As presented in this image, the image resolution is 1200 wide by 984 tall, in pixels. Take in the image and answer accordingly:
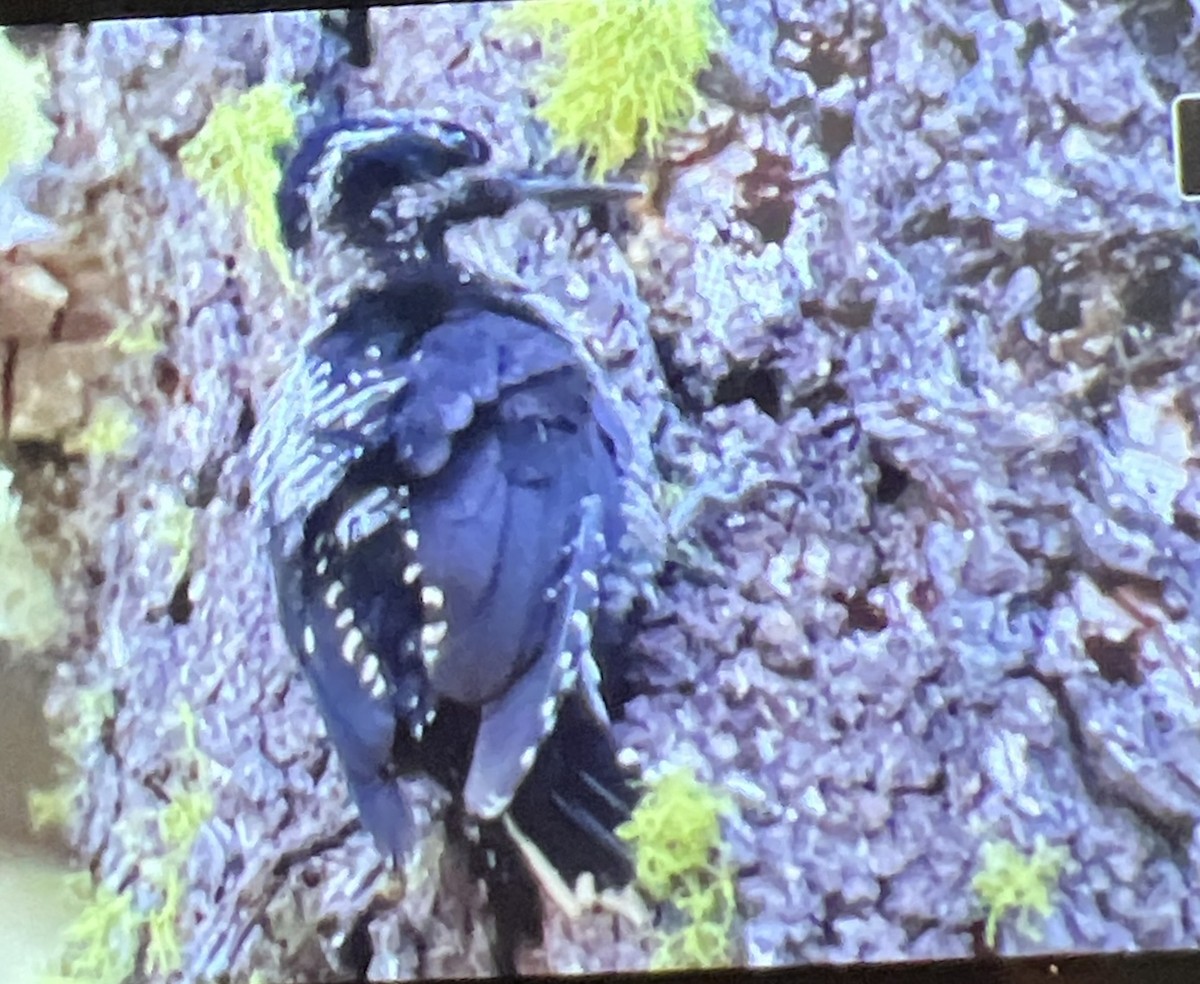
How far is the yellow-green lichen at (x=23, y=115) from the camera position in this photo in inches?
31.7

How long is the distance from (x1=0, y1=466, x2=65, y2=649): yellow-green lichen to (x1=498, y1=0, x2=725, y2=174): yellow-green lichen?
1.43ft

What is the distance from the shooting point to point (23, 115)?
0.81m

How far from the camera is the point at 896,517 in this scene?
2.46 feet

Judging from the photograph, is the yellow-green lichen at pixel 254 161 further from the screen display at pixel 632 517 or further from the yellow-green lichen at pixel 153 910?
the yellow-green lichen at pixel 153 910

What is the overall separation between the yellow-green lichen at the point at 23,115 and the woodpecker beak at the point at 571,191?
323 millimetres

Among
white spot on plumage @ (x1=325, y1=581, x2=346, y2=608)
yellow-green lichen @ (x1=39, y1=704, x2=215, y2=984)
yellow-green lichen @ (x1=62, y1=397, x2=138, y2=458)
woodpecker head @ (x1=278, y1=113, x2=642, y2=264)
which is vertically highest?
woodpecker head @ (x1=278, y1=113, x2=642, y2=264)

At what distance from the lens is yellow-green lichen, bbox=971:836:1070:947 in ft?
2.37

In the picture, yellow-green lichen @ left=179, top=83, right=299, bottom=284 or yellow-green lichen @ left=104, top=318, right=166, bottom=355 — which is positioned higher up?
yellow-green lichen @ left=179, top=83, right=299, bottom=284

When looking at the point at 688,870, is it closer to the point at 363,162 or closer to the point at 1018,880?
the point at 1018,880

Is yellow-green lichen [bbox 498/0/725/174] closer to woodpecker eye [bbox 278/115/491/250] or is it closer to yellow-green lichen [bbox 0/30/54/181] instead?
woodpecker eye [bbox 278/115/491/250]

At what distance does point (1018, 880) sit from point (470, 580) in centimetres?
37

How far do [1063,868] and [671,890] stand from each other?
233 millimetres

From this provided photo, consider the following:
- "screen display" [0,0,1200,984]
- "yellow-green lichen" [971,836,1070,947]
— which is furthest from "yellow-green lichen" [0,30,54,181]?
"yellow-green lichen" [971,836,1070,947]

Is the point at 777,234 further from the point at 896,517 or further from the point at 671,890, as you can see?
the point at 671,890
